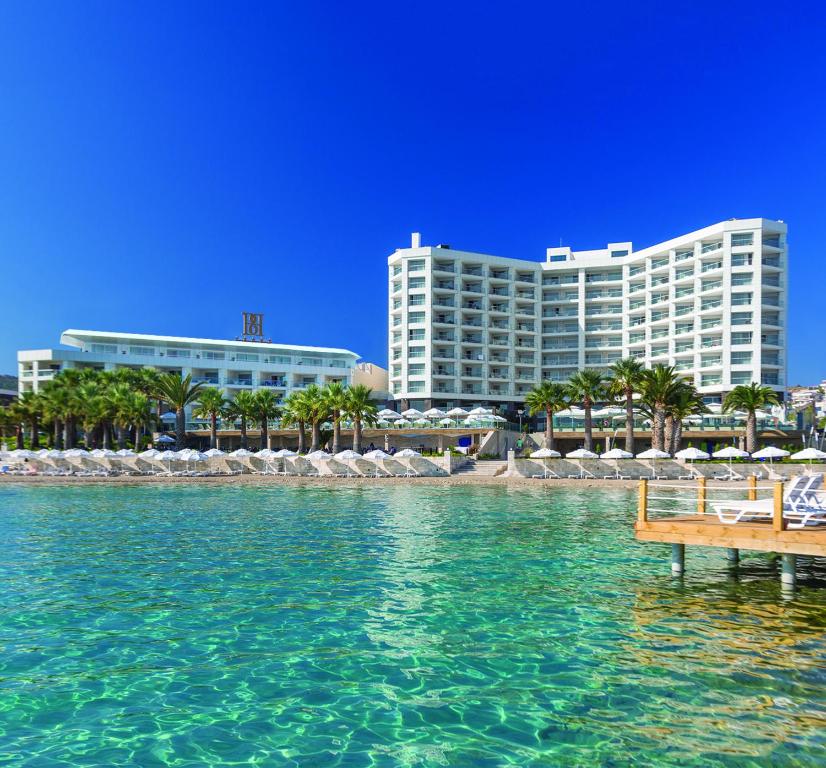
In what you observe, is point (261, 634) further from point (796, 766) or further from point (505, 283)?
point (505, 283)

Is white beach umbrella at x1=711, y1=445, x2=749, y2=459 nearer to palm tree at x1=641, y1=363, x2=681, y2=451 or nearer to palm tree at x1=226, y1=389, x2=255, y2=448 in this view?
palm tree at x1=641, y1=363, x2=681, y2=451

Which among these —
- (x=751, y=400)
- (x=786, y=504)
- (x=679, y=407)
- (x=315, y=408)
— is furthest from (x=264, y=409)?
(x=786, y=504)

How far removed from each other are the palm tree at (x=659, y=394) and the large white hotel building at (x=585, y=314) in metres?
25.4

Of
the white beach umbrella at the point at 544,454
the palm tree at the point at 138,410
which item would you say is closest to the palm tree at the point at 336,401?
the white beach umbrella at the point at 544,454

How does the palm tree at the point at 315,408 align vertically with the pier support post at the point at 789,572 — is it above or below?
above

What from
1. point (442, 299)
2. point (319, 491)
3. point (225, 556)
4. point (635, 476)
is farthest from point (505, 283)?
point (225, 556)

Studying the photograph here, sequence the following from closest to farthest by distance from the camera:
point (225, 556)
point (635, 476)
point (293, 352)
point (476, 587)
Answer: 1. point (476, 587)
2. point (225, 556)
3. point (635, 476)
4. point (293, 352)

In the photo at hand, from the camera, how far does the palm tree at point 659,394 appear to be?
184ft

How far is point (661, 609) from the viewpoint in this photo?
1330 cm

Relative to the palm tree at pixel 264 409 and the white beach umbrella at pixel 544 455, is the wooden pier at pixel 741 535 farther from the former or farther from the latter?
the palm tree at pixel 264 409

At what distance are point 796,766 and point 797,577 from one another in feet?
34.0

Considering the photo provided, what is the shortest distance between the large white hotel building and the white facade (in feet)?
45.0

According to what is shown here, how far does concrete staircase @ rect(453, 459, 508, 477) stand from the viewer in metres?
52.5

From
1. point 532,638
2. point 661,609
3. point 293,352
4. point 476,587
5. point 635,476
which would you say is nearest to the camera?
point 532,638
